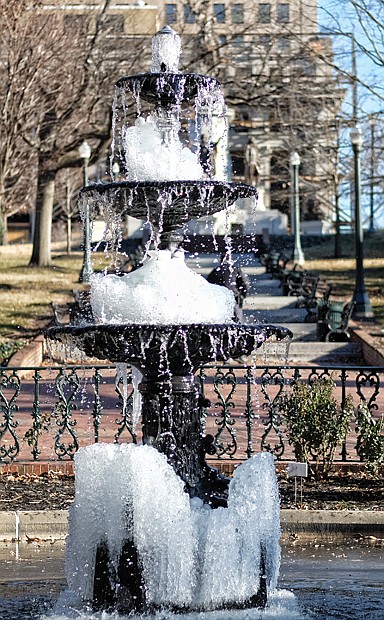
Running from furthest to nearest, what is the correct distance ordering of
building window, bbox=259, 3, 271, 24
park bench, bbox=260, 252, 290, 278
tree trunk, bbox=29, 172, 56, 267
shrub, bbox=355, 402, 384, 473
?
tree trunk, bbox=29, 172, 56, 267 < building window, bbox=259, 3, 271, 24 < park bench, bbox=260, 252, 290, 278 < shrub, bbox=355, 402, 384, 473

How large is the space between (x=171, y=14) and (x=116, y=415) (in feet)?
78.7

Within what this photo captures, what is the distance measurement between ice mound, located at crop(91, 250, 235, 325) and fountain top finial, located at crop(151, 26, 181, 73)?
1.46 m

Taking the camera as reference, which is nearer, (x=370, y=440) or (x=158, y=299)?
(x=158, y=299)

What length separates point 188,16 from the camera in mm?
36125

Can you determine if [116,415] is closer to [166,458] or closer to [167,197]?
[166,458]

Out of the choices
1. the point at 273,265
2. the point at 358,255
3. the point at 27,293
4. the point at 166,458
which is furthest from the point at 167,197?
the point at 273,265

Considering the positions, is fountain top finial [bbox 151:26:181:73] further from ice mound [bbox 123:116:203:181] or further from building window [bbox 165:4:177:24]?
building window [bbox 165:4:177:24]

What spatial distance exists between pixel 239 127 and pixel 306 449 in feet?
105

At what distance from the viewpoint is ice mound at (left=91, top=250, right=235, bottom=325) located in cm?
742

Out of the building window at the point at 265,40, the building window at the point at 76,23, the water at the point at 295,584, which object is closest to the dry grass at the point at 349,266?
the building window at the point at 265,40

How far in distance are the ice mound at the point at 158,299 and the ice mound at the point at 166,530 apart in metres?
0.79

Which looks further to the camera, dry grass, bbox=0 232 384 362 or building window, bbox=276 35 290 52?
building window, bbox=276 35 290 52

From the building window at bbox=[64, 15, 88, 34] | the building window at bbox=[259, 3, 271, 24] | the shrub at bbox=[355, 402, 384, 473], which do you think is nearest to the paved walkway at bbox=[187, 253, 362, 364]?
the building window at bbox=[259, 3, 271, 24]

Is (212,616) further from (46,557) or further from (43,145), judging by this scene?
(43,145)
